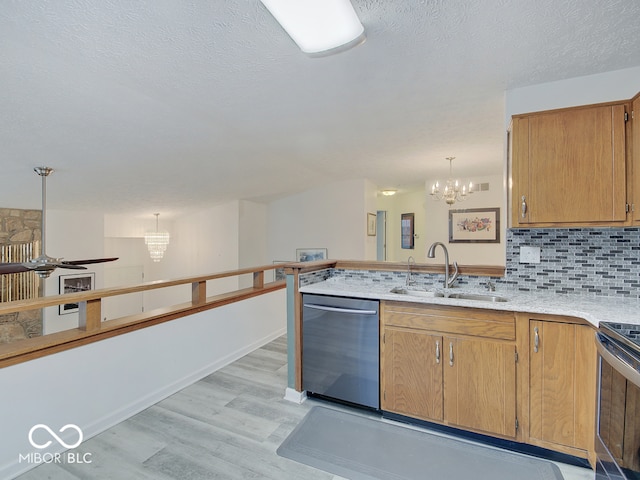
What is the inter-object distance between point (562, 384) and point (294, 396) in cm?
177

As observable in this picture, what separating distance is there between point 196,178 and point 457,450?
4091 millimetres

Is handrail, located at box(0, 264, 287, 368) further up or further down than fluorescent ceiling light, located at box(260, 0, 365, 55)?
further down

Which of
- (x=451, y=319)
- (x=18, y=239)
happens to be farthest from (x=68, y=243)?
(x=451, y=319)

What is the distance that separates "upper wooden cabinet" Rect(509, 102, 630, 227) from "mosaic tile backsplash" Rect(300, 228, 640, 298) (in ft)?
0.97

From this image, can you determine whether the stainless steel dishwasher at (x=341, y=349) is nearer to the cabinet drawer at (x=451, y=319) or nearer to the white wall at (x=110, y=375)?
the cabinet drawer at (x=451, y=319)

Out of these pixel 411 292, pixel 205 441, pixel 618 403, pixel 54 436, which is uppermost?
pixel 411 292

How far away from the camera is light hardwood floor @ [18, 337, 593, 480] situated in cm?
169

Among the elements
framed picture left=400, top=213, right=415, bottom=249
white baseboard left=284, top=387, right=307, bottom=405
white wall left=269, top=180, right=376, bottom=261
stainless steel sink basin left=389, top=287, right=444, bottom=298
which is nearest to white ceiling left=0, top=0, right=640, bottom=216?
stainless steel sink basin left=389, top=287, right=444, bottom=298

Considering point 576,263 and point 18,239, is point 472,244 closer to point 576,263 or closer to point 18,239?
point 576,263

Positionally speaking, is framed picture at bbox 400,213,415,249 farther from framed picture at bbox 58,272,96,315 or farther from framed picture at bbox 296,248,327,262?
framed picture at bbox 58,272,96,315

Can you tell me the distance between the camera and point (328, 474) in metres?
1.69

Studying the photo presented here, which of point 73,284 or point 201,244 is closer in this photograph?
point 73,284

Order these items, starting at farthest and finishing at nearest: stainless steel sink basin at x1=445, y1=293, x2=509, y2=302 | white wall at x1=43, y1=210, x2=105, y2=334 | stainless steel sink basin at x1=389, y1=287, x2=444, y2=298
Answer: white wall at x1=43, y1=210, x2=105, y2=334, stainless steel sink basin at x1=389, y1=287, x2=444, y2=298, stainless steel sink basin at x1=445, y1=293, x2=509, y2=302

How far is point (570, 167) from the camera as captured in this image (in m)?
1.92
